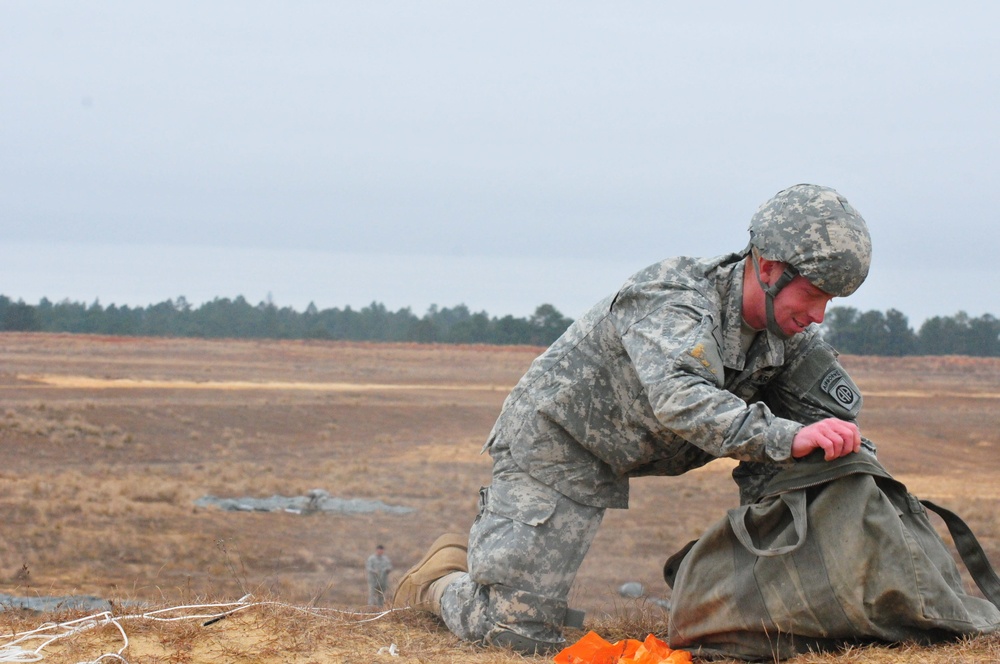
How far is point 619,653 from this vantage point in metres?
4.38

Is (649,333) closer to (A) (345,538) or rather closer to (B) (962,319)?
(A) (345,538)

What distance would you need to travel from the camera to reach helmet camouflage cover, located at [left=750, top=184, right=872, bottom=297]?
13.3ft

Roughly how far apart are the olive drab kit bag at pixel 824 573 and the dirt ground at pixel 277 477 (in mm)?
2305

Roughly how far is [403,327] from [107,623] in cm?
10513

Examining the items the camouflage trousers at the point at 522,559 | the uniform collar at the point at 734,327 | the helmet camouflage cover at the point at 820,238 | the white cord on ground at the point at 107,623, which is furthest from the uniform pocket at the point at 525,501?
the helmet camouflage cover at the point at 820,238

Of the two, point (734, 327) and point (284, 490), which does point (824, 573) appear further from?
point (284, 490)

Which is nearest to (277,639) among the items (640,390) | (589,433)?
(589,433)

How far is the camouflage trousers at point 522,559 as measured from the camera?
4.69 m

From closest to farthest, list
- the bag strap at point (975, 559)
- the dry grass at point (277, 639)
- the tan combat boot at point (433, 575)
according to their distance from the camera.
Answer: the dry grass at point (277, 639), the bag strap at point (975, 559), the tan combat boot at point (433, 575)

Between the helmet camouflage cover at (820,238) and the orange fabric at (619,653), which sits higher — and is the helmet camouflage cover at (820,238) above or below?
above

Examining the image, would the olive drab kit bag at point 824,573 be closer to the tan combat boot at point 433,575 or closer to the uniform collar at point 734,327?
the uniform collar at point 734,327

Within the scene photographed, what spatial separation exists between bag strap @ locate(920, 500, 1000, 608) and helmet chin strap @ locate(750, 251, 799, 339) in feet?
2.96

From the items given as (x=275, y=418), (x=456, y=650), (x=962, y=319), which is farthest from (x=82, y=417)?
(x=962, y=319)

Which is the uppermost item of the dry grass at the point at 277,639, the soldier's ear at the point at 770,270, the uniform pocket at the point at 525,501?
the soldier's ear at the point at 770,270
